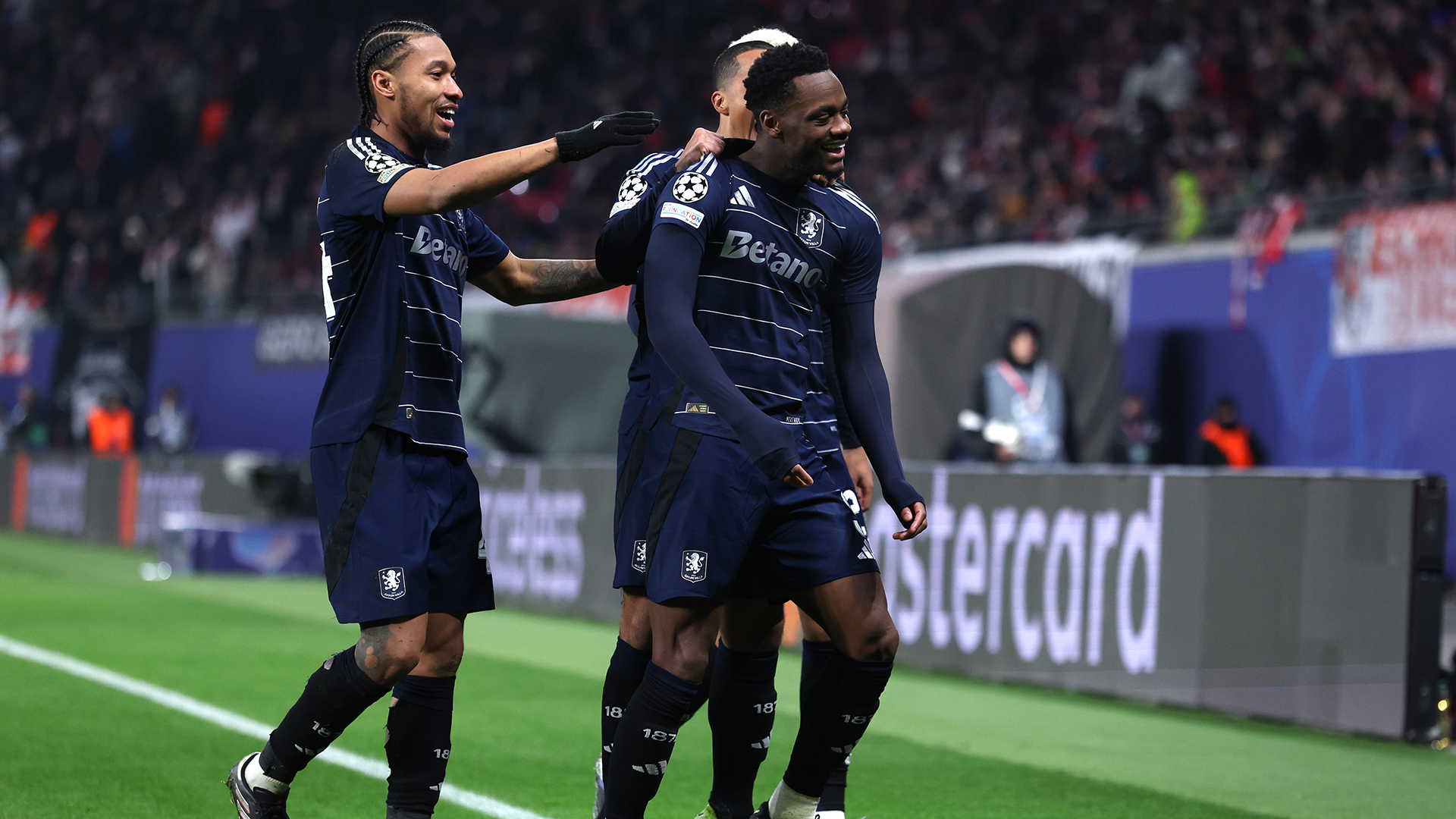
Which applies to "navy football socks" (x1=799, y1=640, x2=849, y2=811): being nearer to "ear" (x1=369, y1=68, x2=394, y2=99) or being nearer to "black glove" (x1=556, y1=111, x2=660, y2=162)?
"black glove" (x1=556, y1=111, x2=660, y2=162)

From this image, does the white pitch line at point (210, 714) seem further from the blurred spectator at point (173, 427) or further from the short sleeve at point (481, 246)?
the blurred spectator at point (173, 427)

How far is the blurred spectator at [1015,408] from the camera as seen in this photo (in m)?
11.4

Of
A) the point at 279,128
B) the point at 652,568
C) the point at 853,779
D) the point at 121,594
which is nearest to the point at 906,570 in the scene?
the point at 853,779

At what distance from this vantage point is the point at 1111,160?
54.9 ft

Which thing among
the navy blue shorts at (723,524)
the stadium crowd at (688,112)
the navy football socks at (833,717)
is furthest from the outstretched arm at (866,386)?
the stadium crowd at (688,112)

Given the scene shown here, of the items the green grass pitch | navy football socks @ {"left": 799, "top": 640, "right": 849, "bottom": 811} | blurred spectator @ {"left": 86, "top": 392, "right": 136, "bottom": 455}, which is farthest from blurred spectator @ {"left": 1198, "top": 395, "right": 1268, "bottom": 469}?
blurred spectator @ {"left": 86, "top": 392, "right": 136, "bottom": 455}

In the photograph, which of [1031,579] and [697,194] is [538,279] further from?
[1031,579]

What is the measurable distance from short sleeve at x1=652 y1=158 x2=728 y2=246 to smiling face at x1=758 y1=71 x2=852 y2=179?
182 mm

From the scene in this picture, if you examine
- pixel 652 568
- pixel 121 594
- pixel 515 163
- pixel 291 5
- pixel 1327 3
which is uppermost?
pixel 291 5

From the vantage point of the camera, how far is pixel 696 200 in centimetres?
389

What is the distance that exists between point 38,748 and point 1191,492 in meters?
5.21

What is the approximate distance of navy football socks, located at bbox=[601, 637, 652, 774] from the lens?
4.32 m

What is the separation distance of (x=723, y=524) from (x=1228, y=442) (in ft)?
32.3

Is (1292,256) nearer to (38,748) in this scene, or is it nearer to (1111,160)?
(1111,160)
